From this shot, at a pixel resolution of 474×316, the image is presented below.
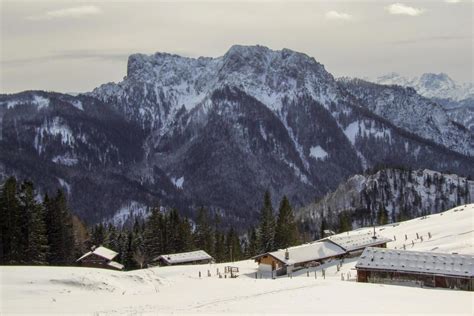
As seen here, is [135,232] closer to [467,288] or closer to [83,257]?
[83,257]

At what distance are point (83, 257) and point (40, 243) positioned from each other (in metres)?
21.5

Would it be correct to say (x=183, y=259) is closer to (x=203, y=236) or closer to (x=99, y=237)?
(x=203, y=236)

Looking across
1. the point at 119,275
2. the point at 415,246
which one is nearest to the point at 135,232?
the point at 415,246

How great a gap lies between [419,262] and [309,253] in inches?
874

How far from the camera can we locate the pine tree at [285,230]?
349ft

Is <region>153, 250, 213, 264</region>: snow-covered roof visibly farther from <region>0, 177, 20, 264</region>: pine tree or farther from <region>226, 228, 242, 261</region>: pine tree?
<region>0, 177, 20, 264</region>: pine tree

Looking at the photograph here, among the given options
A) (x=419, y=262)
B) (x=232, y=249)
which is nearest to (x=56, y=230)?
(x=232, y=249)

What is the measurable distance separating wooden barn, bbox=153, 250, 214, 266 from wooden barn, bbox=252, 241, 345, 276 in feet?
50.8

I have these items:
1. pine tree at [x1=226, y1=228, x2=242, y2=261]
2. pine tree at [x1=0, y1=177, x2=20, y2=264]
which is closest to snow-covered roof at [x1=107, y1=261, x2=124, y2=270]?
pine tree at [x1=226, y1=228, x2=242, y2=261]

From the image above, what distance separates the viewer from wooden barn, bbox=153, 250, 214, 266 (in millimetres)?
93950

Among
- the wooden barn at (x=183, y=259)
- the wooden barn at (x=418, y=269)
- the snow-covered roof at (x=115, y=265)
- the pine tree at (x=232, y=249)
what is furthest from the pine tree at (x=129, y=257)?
the wooden barn at (x=418, y=269)

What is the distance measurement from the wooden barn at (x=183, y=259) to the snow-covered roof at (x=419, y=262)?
36057 mm

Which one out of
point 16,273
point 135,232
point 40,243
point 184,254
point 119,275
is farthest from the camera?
point 135,232

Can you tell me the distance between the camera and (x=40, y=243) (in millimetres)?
76812
